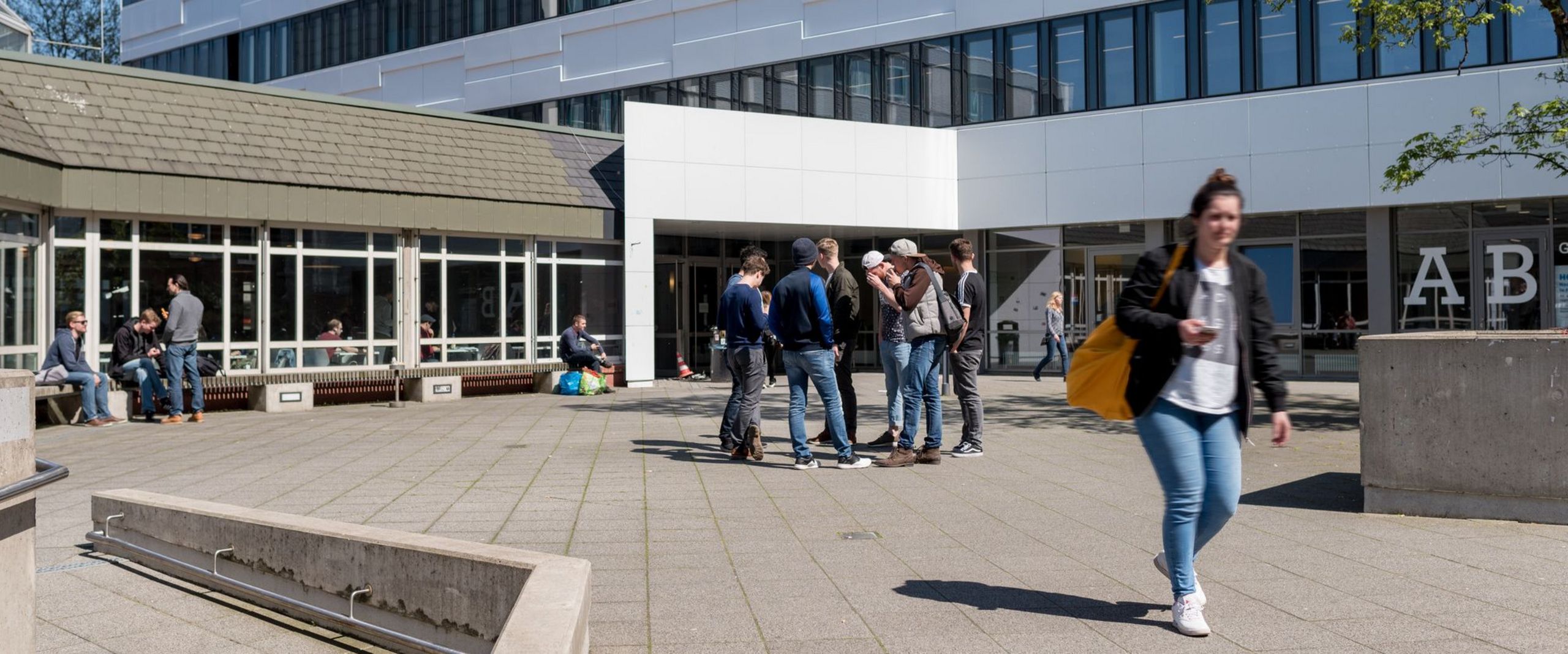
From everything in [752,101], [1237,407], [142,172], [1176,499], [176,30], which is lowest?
[1176,499]

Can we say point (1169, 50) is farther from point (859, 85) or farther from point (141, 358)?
point (141, 358)

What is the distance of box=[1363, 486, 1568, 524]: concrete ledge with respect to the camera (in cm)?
677

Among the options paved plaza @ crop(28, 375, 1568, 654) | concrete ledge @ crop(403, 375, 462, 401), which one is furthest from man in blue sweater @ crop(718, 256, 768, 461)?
concrete ledge @ crop(403, 375, 462, 401)

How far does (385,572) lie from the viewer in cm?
510

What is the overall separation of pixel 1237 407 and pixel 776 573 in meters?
2.27

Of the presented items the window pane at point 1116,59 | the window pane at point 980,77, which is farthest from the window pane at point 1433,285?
the window pane at point 980,77

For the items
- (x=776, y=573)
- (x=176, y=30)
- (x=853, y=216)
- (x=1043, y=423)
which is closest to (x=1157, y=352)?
(x=776, y=573)

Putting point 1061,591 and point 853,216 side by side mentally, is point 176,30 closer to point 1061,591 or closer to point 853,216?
point 853,216

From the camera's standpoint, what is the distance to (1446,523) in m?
6.89

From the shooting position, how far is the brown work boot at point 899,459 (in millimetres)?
9727

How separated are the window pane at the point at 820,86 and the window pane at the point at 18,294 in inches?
→ 615

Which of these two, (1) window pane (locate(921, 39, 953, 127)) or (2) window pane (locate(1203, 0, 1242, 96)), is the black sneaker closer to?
(2) window pane (locate(1203, 0, 1242, 96))

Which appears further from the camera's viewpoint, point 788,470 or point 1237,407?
point 788,470

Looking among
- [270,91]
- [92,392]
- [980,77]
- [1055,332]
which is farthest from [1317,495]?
[980,77]
